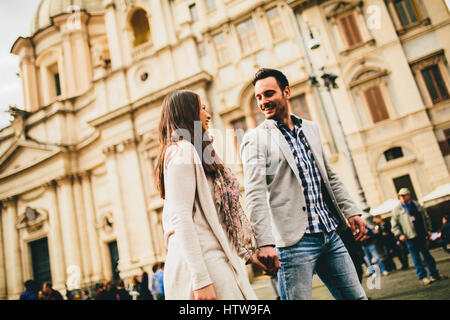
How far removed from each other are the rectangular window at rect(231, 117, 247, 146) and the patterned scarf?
1426 centimetres

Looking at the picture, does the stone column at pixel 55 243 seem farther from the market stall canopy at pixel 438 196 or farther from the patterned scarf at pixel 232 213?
→ the patterned scarf at pixel 232 213

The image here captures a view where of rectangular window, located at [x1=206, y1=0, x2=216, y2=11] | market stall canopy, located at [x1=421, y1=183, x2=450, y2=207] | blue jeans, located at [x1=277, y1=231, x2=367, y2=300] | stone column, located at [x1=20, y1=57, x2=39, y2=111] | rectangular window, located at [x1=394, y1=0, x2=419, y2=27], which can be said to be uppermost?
stone column, located at [x1=20, y1=57, x2=39, y2=111]

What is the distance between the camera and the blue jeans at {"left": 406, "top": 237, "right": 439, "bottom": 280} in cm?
623

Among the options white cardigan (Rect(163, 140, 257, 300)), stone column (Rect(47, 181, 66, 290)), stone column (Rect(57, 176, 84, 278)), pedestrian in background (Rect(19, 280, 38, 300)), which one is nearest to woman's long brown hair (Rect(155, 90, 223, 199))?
white cardigan (Rect(163, 140, 257, 300))

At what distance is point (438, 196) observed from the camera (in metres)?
11.7

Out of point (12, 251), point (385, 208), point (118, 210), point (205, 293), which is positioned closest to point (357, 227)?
point (205, 293)

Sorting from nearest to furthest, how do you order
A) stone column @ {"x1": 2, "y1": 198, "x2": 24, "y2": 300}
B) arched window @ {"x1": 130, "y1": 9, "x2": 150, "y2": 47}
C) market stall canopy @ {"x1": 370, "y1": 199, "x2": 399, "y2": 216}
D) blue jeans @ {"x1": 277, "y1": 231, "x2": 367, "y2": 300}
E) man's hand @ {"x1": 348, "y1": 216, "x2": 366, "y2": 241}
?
blue jeans @ {"x1": 277, "y1": 231, "x2": 367, "y2": 300}, man's hand @ {"x1": 348, "y1": 216, "x2": 366, "y2": 241}, market stall canopy @ {"x1": 370, "y1": 199, "x2": 399, "y2": 216}, stone column @ {"x1": 2, "y1": 198, "x2": 24, "y2": 300}, arched window @ {"x1": 130, "y1": 9, "x2": 150, "y2": 47}

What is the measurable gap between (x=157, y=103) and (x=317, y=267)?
16778 millimetres

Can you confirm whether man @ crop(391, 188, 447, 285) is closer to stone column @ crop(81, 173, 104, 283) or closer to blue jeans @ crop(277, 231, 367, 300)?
blue jeans @ crop(277, 231, 367, 300)

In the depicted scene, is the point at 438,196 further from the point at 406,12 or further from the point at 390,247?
the point at 406,12

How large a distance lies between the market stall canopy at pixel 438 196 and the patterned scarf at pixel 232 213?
12.1m

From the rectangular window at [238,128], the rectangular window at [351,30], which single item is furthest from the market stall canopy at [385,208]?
the rectangular window at [351,30]

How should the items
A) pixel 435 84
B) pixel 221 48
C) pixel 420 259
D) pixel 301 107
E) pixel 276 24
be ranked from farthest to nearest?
pixel 221 48, pixel 276 24, pixel 301 107, pixel 435 84, pixel 420 259
